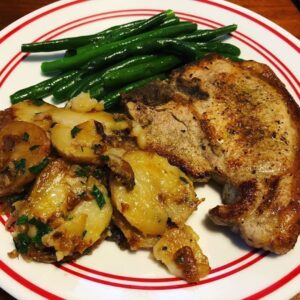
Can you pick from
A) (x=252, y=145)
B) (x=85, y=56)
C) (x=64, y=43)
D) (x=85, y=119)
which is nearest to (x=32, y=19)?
(x=64, y=43)

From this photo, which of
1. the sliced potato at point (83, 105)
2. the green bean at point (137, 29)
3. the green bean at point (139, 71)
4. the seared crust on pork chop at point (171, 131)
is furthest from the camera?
the green bean at point (137, 29)

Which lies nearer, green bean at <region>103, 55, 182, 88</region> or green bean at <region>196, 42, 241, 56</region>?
green bean at <region>103, 55, 182, 88</region>

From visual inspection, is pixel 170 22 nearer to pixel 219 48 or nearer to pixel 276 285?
pixel 219 48

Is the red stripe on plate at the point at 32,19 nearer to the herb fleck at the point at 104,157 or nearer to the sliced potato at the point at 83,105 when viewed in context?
the sliced potato at the point at 83,105

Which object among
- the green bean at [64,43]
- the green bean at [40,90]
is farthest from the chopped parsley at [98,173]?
the green bean at [64,43]

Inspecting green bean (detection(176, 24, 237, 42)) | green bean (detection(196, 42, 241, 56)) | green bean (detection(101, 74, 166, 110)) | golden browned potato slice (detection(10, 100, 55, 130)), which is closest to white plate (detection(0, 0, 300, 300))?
golden browned potato slice (detection(10, 100, 55, 130))

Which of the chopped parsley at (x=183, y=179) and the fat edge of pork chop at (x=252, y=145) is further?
the chopped parsley at (x=183, y=179)

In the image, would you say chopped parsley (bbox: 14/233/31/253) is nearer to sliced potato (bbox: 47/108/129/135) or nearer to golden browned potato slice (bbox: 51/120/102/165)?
golden browned potato slice (bbox: 51/120/102/165)
